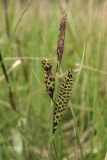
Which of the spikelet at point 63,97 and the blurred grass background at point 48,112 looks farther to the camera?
the blurred grass background at point 48,112

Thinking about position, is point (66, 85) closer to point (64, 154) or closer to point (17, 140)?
point (64, 154)

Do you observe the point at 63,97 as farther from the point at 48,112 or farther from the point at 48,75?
the point at 48,112

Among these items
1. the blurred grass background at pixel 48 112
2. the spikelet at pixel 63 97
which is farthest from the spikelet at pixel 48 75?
the blurred grass background at pixel 48 112

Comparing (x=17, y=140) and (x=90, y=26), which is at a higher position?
(x=90, y=26)

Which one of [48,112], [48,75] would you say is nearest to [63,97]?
[48,75]

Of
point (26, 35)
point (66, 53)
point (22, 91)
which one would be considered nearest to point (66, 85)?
point (22, 91)

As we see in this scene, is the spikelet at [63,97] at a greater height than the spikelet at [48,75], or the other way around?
the spikelet at [48,75]

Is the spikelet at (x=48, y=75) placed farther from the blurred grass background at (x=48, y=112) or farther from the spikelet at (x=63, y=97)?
the blurred grass background at (x=48, y=112)

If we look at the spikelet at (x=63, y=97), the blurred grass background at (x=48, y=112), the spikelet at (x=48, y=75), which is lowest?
the blurred grass background at (x=48, y=112)

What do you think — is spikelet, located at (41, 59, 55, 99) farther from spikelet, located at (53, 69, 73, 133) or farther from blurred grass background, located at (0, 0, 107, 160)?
blurred grass background, located at (0, 0, 107, 160)
